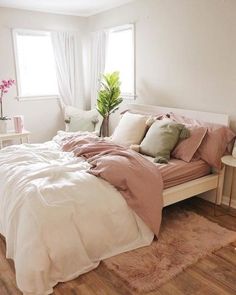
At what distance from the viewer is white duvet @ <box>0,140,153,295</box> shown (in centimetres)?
187

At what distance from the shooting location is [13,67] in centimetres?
416

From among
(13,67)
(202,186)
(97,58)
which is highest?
(97,58)

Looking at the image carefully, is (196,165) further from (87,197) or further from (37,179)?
(37,179)

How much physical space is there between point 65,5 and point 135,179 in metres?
3.02

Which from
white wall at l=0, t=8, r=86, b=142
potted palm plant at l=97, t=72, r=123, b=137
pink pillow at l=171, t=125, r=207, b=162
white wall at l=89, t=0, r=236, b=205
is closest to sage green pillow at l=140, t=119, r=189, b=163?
pink pillow at l=171, t=125, r=207, b=162

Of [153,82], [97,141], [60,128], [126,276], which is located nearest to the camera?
[126,276]

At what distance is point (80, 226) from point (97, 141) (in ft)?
3.74

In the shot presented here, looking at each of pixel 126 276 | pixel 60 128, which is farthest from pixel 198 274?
pixel 60 128

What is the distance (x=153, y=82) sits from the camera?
3.77 m

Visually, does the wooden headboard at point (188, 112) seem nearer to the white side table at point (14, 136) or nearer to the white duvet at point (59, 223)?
the white duvet at point (59, 223)

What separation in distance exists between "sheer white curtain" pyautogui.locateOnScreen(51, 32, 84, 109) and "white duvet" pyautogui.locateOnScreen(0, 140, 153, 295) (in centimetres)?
241

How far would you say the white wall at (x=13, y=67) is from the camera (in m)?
4.03

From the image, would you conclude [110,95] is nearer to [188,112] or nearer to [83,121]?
[83,121]

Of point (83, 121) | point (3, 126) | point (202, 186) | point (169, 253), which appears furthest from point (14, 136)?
point (169, 253)
